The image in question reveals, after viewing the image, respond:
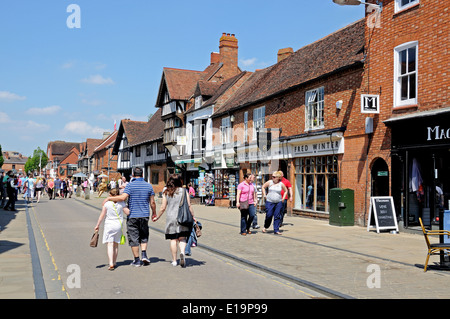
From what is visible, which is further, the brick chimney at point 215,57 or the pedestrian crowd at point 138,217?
the brick chimney at point 215,57

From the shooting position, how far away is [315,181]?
63.0 feet

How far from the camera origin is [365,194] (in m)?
15.8

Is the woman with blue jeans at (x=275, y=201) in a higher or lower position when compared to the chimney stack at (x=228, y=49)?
lower

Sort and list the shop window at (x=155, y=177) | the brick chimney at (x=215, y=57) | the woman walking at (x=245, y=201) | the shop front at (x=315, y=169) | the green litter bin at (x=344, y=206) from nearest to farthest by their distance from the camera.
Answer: the woman walking at (x=245, y=201)
the green litter bin at (x=344, y=206)
the shop front at (x=315, y=169)
the brick chimney at (x=215, y=57)
the shop window at (x=155, y=177)

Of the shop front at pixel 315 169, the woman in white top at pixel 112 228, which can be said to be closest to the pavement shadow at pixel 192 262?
the woman in white top at pixel 112 228

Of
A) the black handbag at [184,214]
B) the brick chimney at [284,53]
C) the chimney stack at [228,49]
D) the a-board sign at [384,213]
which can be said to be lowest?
the a-board sign at [384,213]

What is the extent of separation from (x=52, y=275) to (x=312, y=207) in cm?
1370

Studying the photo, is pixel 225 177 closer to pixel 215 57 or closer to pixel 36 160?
pixel 215 57

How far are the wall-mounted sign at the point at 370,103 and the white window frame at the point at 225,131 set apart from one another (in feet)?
46.9

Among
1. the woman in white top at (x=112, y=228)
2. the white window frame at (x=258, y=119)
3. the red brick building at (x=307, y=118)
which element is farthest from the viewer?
the white window frame at (x=258, y=119)

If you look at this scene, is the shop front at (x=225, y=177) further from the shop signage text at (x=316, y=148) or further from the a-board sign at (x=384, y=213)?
the a-board sign at (x=384, y=213)

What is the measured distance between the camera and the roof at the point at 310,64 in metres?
18.0

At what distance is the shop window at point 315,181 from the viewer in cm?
1809

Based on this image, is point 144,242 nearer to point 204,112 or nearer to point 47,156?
→ point 204,112
